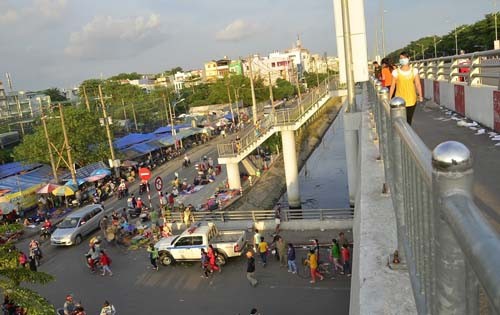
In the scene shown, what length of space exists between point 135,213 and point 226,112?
49023mm

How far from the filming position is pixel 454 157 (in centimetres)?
122

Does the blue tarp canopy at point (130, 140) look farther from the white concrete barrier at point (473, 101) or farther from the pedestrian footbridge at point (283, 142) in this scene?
the white concrete barrier at point (473, 101)

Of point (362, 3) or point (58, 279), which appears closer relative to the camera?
point (362, 3)

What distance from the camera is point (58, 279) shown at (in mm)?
17234

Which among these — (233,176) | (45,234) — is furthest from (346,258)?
(45,234)

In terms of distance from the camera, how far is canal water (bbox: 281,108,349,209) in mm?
31000

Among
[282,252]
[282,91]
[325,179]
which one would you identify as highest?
[282,91]

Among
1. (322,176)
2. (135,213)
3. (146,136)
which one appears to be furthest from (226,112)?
(135,213)

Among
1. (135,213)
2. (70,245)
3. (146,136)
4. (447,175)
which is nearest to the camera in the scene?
(447,175)

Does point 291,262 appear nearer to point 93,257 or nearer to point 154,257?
point 154,257

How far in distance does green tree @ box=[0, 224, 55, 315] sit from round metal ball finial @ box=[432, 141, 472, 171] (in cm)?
968

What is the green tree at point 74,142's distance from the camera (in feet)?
110

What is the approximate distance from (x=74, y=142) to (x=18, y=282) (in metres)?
25.4

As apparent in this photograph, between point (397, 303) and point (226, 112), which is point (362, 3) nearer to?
point (397, 303)
